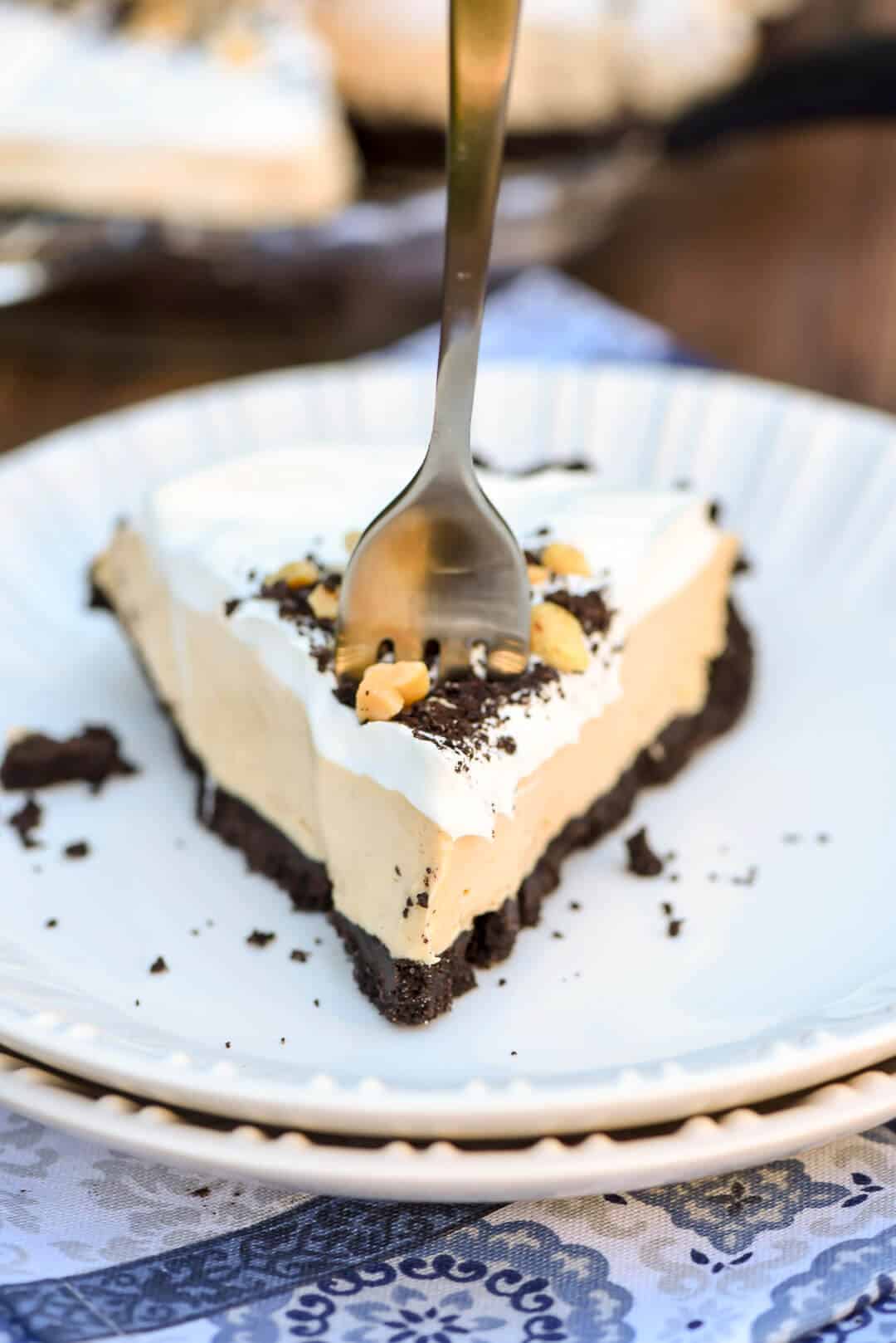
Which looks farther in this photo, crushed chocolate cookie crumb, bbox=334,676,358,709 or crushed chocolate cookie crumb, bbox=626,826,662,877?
crushed chocolate cookie crumb, bbox=626,826,662,877

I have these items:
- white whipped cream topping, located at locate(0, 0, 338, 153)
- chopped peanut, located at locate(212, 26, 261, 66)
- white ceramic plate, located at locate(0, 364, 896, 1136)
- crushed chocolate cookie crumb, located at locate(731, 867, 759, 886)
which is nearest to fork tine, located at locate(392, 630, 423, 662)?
white ceramic plate, located at locate(0, 364, 896, 1136)

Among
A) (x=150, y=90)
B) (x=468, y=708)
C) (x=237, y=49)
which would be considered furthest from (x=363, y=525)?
(x=237, y=49)

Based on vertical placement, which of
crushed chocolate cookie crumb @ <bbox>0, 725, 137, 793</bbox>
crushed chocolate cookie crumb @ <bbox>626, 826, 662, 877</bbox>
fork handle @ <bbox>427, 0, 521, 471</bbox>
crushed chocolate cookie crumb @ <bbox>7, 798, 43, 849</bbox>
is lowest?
crushed chocolate cookie crumb @ <bbox>7, 798, 43, 849</bbox>

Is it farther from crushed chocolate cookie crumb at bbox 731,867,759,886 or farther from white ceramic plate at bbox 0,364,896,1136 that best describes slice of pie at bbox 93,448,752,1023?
crushed chocolate cookie crumb at bbox 731,867,759,886

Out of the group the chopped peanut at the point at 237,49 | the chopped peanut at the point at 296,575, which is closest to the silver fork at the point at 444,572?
the chopped peanut at the point at 296,575

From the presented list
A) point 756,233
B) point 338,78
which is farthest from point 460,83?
point 338,78

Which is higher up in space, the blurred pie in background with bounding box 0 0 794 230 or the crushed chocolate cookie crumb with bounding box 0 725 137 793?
the blurred pie in background with bounding box 0 0 794 230

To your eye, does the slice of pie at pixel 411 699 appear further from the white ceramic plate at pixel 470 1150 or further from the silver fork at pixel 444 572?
the white ceramic plate at pixel 470 1150
